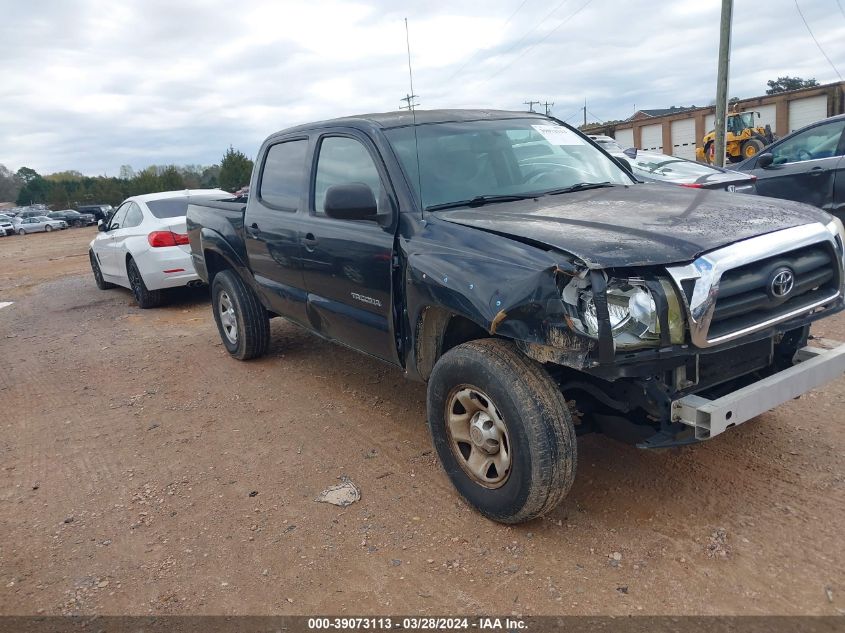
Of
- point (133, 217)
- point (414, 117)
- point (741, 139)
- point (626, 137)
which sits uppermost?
point (626, 137)

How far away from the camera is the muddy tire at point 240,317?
5.99m

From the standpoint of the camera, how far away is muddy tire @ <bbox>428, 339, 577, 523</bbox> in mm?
2910

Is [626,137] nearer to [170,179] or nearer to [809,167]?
[809,167]

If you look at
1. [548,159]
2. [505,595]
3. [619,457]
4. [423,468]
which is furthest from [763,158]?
[505,595]

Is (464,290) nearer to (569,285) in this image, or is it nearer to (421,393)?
(569,285)

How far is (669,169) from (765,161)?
117cm

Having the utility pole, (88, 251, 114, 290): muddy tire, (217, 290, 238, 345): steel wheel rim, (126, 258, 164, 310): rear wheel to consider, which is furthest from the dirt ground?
the utility pole

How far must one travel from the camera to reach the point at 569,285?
275 cm

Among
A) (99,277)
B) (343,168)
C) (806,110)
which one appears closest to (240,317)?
(343,168)

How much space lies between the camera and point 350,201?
3.66 meters

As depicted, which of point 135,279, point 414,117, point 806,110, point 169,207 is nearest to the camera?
point 414,117

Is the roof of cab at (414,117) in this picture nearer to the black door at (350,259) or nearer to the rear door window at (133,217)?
the black door at (350,259)

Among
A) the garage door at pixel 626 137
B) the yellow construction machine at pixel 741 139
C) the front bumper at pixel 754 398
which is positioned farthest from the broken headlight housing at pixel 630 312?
the garage door at pixel 626 137

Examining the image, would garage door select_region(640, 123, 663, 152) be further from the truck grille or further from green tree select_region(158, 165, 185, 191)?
green tree select_region(158, 165, 185, 191)
